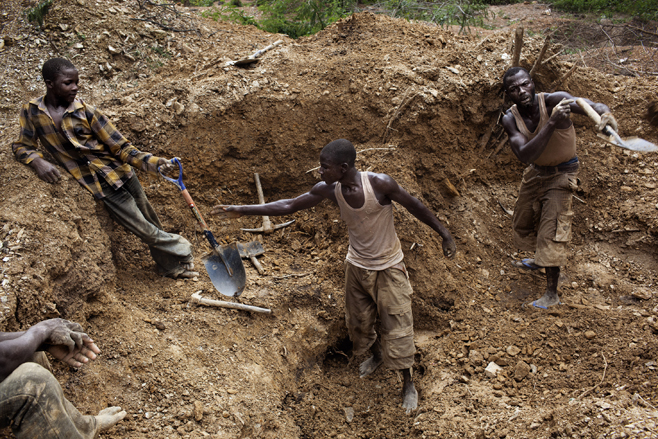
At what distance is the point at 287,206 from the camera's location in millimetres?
3402

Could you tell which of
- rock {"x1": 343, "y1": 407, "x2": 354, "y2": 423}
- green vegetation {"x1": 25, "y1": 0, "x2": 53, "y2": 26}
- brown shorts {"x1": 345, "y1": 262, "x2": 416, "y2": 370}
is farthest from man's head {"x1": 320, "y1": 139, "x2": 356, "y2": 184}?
green vegetation {"x1": 25, "y1": 0, "x2": 53, "y2": 26}

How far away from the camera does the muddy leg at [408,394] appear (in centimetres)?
351

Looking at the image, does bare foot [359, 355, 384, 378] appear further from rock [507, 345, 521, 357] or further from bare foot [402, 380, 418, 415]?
rock [507, 345, 521, 357]

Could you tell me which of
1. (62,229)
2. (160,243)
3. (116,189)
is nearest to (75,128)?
(116,189)

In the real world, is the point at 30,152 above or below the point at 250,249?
above

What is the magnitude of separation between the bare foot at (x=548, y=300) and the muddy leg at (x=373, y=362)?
4.89 ft

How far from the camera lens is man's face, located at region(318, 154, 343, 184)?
292cm

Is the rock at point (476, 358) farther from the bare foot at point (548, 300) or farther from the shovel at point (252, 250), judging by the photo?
the shovel at point (252, 250)

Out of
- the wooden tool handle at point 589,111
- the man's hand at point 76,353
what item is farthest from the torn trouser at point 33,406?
the wooden tool handle at point 589,111

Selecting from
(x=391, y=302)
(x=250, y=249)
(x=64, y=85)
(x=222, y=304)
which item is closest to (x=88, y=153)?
(x=64, y=85)

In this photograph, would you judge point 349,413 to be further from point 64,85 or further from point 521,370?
point 64,85

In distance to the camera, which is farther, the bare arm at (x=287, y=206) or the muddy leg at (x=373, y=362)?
the muddy leg at (x=373, y=362)

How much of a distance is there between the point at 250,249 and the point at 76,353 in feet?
7.69

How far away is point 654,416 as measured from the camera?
8.43 feet
